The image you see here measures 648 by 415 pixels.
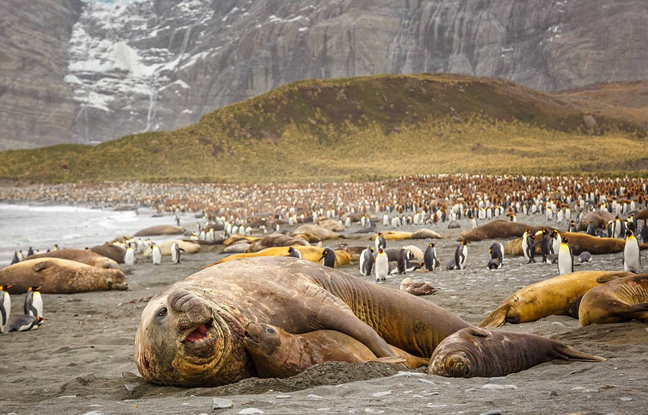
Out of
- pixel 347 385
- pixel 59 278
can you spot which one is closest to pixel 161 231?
pixel 59 278

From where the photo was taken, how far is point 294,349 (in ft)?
16.8

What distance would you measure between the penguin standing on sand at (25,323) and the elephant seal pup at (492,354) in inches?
291

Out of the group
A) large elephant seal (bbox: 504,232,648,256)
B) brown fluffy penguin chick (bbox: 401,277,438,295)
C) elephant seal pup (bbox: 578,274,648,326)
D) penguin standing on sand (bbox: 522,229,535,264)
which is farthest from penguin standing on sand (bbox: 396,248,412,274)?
elephant seal pup (bbox: 578,274,648,326)

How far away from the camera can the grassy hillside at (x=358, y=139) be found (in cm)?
7638

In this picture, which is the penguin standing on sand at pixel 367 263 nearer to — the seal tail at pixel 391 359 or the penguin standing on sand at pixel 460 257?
the penguin standing on sand at pixel 460 257

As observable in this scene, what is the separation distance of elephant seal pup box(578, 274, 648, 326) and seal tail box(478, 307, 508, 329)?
2.77ft

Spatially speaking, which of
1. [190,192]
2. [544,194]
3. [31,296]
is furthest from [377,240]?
[190,192]

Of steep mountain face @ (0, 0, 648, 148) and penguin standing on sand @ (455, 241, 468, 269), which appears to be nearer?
penguin standing on sand @ (455, 241, 468, 269)

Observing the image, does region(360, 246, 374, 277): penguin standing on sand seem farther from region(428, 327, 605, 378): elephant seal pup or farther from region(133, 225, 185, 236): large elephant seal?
region(133, 225, 185, 236): large elephant seal

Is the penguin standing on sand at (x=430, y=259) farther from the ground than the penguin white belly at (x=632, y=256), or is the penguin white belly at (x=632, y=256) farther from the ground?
the penguin white belly at (x=632, y=256)

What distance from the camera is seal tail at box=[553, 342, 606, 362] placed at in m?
5.21

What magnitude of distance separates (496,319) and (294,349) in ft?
10.7

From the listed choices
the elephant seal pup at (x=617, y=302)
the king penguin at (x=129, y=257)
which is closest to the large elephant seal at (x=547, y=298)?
the elephant seal pup at (x=617, y=302)

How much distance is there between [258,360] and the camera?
506 centimetres
